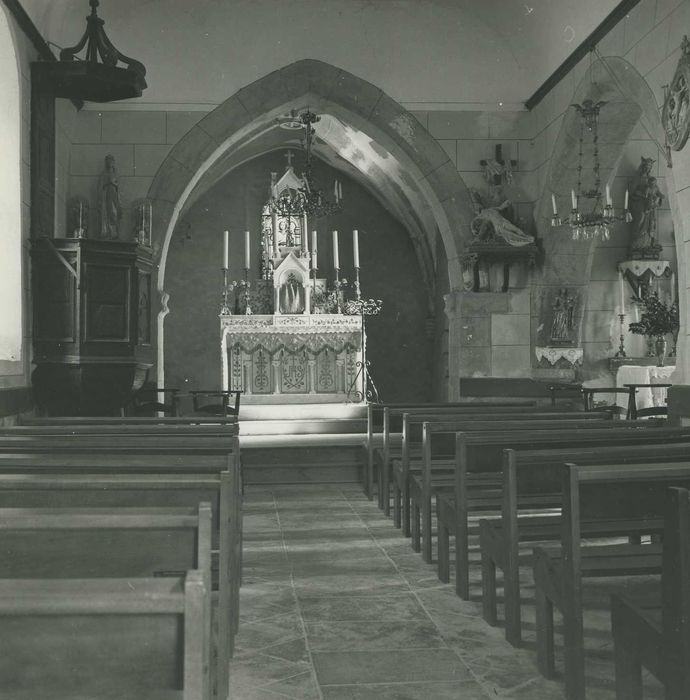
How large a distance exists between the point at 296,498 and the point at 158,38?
6.07 meters

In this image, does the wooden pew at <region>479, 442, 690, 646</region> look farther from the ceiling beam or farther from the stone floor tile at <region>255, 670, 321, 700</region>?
the ceiling beam

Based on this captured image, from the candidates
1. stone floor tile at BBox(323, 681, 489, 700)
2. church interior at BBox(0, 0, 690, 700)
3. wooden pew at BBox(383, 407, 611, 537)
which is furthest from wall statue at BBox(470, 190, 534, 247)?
stone floor tile at BBox(323, 681, 489, 700)

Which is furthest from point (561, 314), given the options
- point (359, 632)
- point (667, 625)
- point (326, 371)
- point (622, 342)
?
point (667, 625)

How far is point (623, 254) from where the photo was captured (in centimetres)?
1217

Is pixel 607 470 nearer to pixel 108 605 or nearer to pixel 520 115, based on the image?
pixel 108 605

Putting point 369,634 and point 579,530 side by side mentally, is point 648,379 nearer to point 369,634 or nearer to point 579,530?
point 369,634

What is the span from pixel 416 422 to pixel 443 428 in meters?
1.00

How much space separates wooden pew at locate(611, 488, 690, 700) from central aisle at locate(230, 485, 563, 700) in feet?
2.03

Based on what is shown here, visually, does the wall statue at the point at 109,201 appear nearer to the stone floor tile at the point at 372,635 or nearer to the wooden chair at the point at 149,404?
the wooden chair at the point at 149,404

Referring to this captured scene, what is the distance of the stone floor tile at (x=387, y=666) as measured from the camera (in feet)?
10.4

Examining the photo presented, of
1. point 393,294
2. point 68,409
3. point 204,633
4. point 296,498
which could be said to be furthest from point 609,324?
point 204,633

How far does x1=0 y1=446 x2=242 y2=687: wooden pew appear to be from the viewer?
9.29 ft

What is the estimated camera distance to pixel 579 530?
292 centimetres

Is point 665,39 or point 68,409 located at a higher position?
point 665,39
